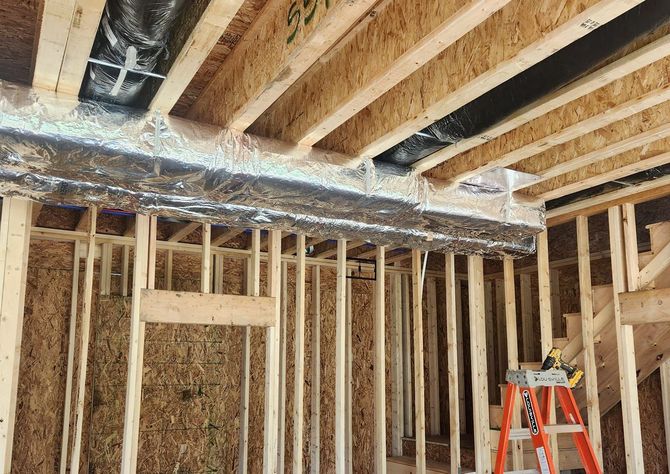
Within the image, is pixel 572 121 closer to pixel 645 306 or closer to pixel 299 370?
pixel 645 306

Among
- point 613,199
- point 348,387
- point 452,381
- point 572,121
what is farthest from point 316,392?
point 572,121

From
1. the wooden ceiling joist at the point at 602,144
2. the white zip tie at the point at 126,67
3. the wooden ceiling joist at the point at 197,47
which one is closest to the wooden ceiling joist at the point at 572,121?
the wooden ceiling joist at the point at 602,144

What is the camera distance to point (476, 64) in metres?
2.94

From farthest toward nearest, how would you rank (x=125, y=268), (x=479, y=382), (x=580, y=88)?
1. (x=125, y=268)
2. (x=479, y=382)
3. (x=580, y=88)

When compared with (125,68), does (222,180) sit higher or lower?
lower

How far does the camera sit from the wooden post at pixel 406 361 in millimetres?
7297

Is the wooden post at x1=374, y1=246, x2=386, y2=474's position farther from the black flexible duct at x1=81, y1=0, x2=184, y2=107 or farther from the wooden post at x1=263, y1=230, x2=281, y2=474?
the black flexible duct at x1=81, y1=0, x2=184, y2=107

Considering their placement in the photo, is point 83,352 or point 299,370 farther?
point 299,370

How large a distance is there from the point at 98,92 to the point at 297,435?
314 centimetres

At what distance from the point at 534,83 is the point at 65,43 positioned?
6.91 feet

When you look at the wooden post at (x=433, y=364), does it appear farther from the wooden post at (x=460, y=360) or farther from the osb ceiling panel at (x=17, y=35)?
the osb ceiling panel at (x=17, y=35)

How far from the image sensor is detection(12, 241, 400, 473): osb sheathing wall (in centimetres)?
547

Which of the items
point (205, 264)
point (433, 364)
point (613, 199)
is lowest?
point (433, 364)

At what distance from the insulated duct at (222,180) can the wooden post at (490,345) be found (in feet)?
9.27
